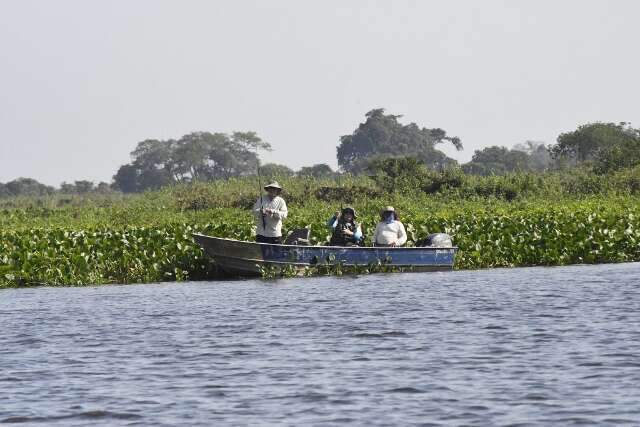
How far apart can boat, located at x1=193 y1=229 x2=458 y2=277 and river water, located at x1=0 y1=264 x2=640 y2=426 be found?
7.01ft

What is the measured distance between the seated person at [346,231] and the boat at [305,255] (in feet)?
1.12

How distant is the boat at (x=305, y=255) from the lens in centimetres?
2392

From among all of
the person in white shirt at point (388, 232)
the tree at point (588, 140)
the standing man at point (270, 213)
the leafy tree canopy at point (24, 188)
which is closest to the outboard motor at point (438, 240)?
the person in white shirt at point (388, 232)

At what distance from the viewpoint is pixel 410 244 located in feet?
88.0

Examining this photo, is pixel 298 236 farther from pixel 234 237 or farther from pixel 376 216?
pixel 376 216

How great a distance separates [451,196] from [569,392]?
108 ft

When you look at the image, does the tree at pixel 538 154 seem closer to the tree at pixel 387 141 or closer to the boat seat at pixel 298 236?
the tree at pixel 387 141

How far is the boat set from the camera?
2392cm

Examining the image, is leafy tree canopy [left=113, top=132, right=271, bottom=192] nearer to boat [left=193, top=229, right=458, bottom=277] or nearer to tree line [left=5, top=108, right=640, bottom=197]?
tree line [left=5, top=108, right=640, bottom=197]

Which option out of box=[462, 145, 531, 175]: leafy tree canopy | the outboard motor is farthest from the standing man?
box=[462, 145, 531, 175]: leafy tree canopy

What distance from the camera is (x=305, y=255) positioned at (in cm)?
2438

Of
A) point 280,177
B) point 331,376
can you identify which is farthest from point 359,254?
point 280,177

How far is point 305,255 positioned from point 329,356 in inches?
425

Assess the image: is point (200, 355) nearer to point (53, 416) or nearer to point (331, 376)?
point (331, 376)
